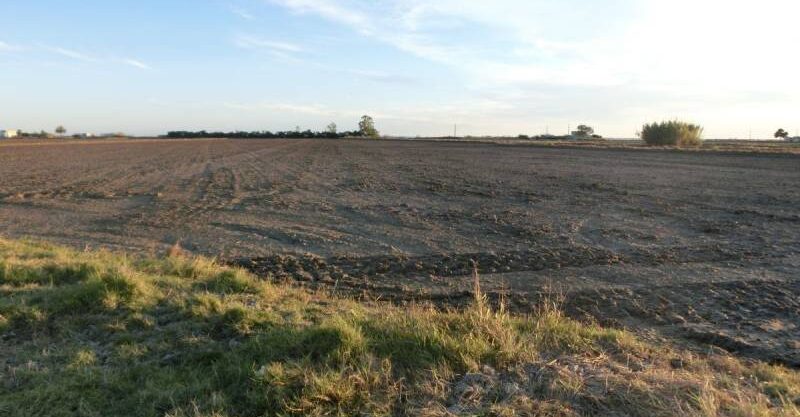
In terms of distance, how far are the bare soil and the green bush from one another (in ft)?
166

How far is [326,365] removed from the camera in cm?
416

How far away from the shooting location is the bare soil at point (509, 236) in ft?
21.8

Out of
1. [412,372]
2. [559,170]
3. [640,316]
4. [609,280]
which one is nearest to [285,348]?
[412,372]

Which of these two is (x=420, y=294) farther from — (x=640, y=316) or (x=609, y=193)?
(x=609, y=193)

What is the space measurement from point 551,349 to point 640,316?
85.8 inches

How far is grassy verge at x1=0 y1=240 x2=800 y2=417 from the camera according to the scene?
3.69 metres

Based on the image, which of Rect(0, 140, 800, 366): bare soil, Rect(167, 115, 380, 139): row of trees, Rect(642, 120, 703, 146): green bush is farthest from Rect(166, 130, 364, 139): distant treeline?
Rect(0, 140, 800, 366): bare soil

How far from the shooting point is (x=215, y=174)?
82.2 feet

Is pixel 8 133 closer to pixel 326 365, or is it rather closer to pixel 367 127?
pixel 367 127

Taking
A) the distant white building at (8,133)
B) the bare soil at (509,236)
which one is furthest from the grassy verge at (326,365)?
the distant white building at (8,133)

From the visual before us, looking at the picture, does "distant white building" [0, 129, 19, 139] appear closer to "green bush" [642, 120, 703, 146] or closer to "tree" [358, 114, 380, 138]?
"tree" [358, 114, 380, 138]

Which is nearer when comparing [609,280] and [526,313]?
[526,313]

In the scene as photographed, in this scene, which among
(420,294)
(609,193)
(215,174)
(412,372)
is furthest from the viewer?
(215,174)

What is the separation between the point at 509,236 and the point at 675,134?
65.2 m
